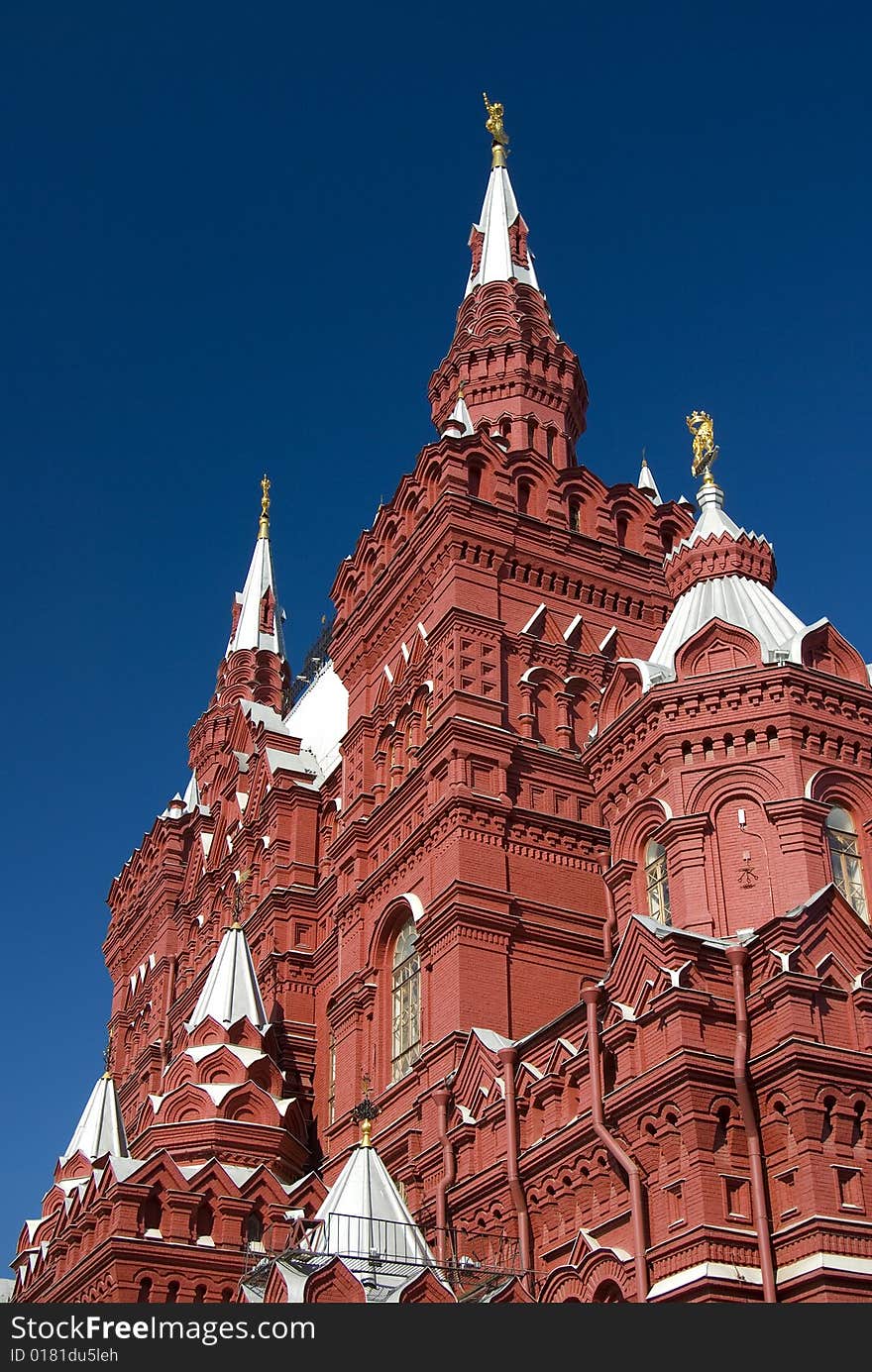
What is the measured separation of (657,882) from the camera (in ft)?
75.2

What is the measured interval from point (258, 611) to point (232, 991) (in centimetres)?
2076

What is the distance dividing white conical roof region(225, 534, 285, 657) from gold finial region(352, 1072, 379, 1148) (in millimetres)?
21620

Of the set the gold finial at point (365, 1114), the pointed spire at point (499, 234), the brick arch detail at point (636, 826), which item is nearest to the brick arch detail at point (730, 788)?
the brick arch detail at point (636, 826)

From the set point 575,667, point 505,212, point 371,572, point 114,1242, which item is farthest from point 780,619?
point 505,212

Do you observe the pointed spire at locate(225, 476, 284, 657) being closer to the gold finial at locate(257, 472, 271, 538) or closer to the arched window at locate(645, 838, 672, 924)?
the gold finial at locate(257, 472, 271, 538)

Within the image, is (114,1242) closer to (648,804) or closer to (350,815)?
(350,815)

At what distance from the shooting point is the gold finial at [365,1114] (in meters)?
21.2

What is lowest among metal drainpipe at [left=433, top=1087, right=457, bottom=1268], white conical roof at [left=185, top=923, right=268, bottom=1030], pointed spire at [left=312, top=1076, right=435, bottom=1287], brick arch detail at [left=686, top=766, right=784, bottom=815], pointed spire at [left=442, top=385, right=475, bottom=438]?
pointed spire at [left=312, top=1076, right=435, bottom=1287]

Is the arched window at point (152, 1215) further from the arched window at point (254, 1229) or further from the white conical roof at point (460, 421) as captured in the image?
the white conical roof at point (460, 421)

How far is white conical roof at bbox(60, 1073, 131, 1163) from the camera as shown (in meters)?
32.0

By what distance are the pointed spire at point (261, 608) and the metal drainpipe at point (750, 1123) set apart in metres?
29.7

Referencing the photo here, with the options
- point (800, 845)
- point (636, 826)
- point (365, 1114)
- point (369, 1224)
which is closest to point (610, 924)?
point (636, 826)

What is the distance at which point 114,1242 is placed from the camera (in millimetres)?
25391

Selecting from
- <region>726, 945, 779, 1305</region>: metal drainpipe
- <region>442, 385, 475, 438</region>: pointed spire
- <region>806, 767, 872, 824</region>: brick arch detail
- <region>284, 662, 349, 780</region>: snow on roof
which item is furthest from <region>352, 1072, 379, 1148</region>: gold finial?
<region>442, 385, 475, 438</region>: pointed spire
